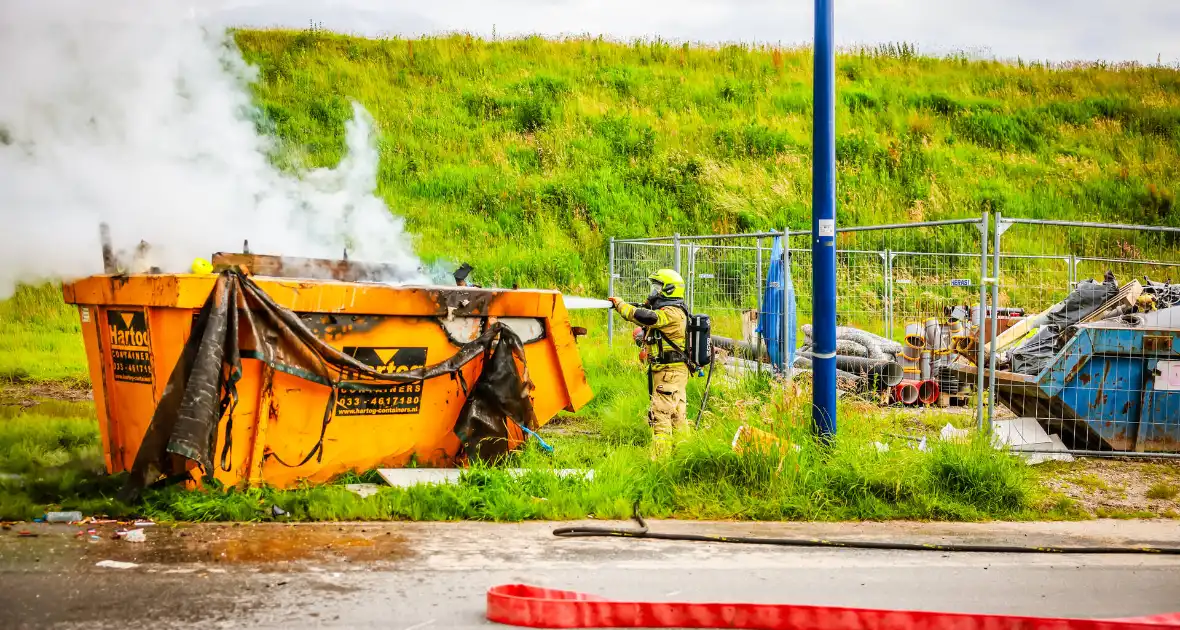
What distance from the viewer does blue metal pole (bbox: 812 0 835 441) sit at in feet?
23.7

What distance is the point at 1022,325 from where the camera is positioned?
10.9 metres

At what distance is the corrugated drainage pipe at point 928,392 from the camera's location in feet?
36.7

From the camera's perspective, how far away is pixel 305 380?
6473mm

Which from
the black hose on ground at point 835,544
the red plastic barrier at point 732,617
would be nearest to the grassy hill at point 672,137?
the black hose on ground at point 835,544

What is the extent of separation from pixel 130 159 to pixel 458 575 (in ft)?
17.6

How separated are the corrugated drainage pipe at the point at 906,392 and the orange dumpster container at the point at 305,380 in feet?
17.1

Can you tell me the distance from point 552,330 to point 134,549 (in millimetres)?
3430

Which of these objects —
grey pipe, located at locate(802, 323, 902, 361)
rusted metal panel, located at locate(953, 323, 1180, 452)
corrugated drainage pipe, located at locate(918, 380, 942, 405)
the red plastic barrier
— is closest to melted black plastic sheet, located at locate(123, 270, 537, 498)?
the red plastic barrier

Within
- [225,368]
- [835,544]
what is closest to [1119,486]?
[835,544]

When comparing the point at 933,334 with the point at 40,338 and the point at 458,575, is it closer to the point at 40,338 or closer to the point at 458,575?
the point at 458,575

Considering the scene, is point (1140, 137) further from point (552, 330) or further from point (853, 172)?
point (552, 330)

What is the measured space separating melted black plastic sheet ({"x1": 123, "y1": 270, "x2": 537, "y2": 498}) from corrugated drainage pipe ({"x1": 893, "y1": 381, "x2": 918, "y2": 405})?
5758 mm

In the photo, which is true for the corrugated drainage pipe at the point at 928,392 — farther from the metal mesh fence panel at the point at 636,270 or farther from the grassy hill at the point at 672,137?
the grassy hill at the point at 672,137

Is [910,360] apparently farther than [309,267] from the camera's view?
Yes
